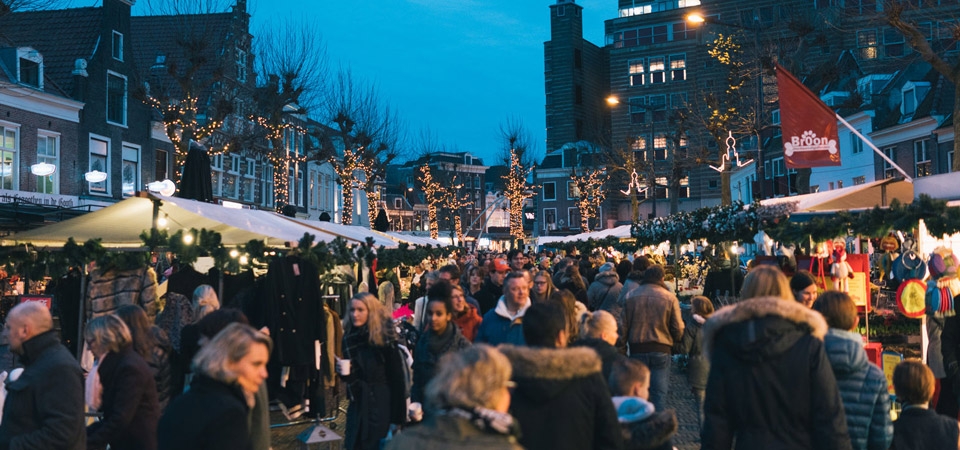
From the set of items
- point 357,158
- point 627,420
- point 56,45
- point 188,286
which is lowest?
point 627,420

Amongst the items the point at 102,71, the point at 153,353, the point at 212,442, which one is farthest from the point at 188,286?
the point at 102,71

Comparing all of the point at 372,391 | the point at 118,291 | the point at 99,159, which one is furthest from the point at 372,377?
the point at 99,159

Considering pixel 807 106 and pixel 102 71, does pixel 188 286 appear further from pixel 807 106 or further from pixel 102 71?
pixel 102 71

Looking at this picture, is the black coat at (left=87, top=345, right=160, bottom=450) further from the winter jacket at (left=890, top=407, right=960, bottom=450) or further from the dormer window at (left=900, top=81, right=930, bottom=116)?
the dormer window at (left=900, top=81, right=930, bottom=116)

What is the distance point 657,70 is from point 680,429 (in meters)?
54.6

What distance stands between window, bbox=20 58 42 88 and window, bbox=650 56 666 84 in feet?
142

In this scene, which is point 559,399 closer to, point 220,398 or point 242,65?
point 220,398

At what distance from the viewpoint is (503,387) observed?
3104 millimetres

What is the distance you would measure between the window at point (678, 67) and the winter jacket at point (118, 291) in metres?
55.3

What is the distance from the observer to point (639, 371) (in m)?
4.63

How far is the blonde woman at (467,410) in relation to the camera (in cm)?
300

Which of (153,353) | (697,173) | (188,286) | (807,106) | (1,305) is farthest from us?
(697,173)

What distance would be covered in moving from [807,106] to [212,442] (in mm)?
11297

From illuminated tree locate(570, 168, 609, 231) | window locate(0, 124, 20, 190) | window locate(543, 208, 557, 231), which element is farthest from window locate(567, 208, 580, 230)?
window locate(0, 124, 20, 190)
